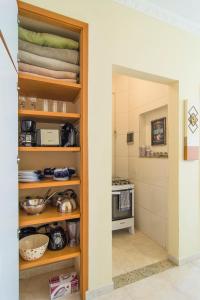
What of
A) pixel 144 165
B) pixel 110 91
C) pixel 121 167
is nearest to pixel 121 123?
pixel 121 167

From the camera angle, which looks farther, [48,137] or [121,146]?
[121,146]

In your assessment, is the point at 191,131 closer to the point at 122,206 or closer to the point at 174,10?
the point at 174,10

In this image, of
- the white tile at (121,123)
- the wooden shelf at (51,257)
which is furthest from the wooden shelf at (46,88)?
the white tile at (121,123)

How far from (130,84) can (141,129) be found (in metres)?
0.87

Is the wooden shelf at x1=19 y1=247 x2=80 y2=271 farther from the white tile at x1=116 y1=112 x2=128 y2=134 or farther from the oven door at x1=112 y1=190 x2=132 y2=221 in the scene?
the white tile at x1=116 y1=112 x2=128 y2=134

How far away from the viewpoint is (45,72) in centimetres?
137

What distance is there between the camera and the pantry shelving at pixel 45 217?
1.28 m

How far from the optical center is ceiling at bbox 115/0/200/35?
169 cm

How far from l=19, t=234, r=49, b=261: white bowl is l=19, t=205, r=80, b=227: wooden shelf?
0.73 ft

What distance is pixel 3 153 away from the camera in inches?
32.6

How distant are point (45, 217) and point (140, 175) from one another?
1.89 metres

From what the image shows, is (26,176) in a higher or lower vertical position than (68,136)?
lower

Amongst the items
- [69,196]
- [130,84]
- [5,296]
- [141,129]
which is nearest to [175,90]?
[141,129]

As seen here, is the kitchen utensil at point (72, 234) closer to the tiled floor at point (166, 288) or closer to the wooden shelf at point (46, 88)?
the tiled floor at point (166, 288)
